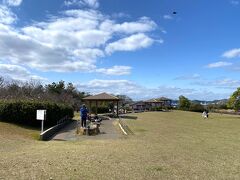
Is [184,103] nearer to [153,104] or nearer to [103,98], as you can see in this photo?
[153,104]

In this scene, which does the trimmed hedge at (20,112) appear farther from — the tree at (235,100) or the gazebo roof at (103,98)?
the tree at (235,100)

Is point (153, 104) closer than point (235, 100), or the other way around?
point (235, 100)

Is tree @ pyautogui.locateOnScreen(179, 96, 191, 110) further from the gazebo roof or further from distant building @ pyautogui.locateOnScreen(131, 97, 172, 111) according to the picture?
the gazebo roof

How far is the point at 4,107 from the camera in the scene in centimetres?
2331


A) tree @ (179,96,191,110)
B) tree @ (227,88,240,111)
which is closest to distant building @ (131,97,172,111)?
tree @ (179,96,191,110)

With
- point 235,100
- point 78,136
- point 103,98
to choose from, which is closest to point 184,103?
point 235,100

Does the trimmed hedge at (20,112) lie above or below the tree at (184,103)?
below

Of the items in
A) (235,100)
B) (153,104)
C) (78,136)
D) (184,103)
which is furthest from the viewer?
(184,103)

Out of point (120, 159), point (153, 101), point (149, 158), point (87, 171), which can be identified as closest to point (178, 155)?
point (149, 158)

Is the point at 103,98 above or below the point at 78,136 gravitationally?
above

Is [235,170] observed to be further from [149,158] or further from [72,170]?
[72,170]

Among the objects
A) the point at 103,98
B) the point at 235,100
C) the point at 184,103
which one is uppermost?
the point at 184,103

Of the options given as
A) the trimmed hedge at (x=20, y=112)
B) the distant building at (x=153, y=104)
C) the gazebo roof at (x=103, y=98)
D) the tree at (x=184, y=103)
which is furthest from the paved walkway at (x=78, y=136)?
the tree at (x=184, y=103)

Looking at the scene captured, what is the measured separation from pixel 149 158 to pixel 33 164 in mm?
3525
